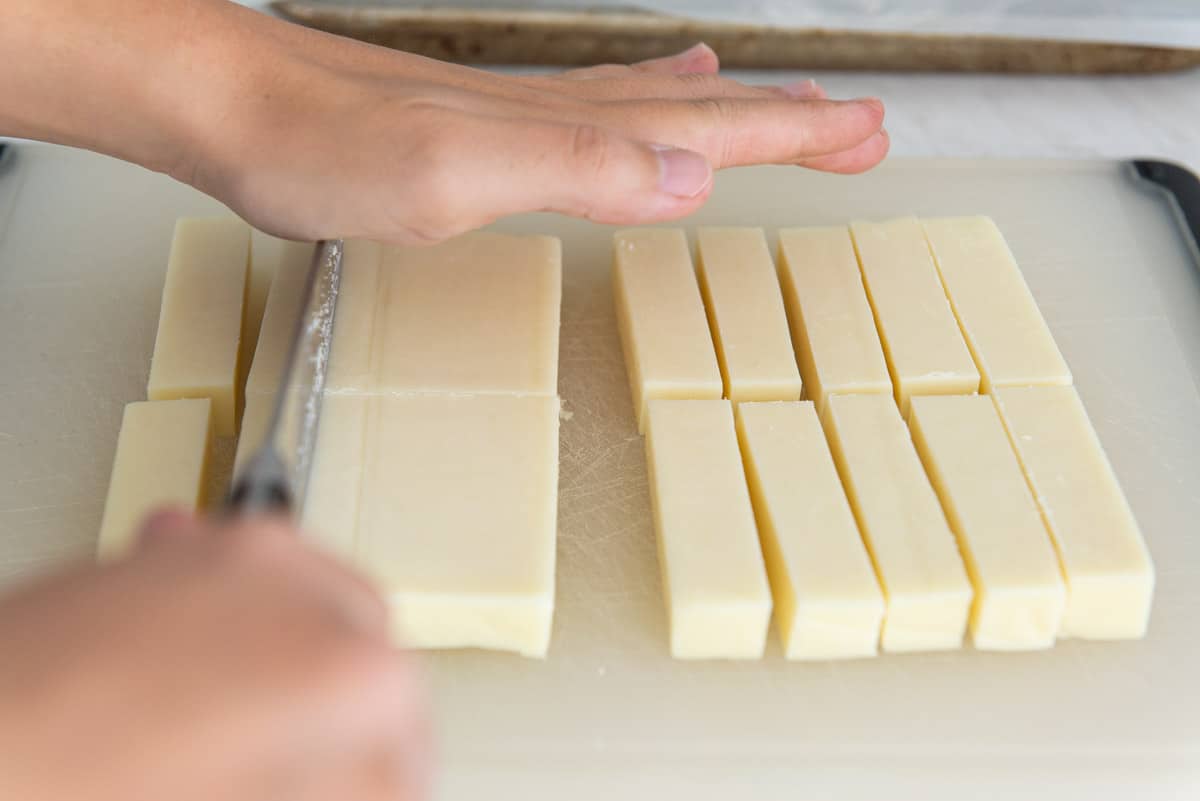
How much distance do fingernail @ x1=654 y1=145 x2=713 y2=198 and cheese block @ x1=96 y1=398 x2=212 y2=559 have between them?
82 centimetres

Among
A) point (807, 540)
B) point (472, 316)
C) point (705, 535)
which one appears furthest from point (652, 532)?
point (472, 316)

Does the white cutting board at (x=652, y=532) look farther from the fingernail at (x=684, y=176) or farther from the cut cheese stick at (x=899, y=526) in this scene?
the fingernail at (x=684, y=176)

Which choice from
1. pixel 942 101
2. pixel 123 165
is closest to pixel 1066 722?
pixel 942 101

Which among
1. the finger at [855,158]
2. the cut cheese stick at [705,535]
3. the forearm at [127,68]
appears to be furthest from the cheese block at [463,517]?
the finger at [855,158]

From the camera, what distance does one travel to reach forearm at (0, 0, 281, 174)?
6.03ft

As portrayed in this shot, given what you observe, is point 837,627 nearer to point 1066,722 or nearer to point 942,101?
point 1066,722

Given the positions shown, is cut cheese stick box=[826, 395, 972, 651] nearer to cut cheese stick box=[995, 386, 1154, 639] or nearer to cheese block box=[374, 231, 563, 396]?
cut cheese stick box=[995, 386, 1154, 639]

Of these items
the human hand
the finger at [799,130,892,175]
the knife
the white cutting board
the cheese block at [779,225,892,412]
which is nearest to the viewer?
the human hand

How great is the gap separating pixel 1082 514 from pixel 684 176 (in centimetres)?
78

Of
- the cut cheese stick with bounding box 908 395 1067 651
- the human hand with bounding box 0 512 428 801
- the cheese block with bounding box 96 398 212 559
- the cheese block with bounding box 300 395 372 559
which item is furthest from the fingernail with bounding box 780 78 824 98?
the human hand with bounding box 0 512 428 801

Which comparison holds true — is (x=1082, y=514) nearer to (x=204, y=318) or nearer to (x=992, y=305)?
(x=992, y=305)

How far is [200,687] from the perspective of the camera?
84cm

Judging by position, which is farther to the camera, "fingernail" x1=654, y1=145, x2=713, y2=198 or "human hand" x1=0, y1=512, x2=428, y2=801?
"fingernail" x1=654, y1=145, x2=713, y2=198

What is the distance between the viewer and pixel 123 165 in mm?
2572
